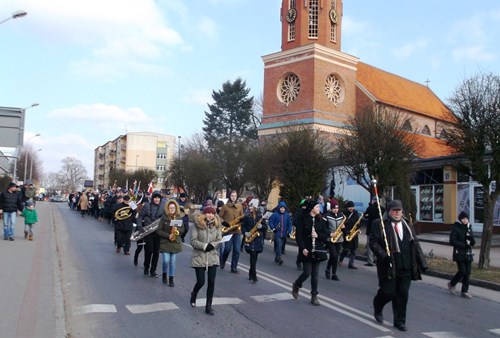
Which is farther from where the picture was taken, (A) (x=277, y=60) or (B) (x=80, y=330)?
(A) (x=277, y=60)

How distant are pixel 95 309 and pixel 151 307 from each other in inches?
33.9

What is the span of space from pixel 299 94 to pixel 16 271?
121 ft

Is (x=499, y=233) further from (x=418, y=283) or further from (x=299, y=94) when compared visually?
(x=299, y=94)

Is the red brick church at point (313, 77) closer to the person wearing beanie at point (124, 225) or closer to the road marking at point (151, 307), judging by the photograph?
the person wearing beanie at point (124, 225)

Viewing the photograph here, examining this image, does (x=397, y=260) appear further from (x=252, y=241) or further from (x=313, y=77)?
(x=313, y=77)

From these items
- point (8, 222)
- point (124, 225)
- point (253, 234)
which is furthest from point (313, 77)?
point (253, 234)

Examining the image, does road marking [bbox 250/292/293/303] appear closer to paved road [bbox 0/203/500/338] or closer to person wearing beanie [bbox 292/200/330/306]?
paved road [bbox 0/203/500/338]

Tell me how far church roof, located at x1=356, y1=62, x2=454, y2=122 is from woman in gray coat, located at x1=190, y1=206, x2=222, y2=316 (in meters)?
40.4

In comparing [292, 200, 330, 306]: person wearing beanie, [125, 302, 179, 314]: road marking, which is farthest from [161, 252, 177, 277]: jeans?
[292, 200, 330, 306]: person wearing beanie

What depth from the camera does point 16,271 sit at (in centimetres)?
1038

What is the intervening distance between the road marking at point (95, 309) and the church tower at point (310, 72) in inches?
1431

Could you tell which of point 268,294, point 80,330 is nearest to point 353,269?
point 268,294

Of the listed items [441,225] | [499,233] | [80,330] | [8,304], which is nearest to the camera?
[80,330]

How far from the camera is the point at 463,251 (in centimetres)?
983
